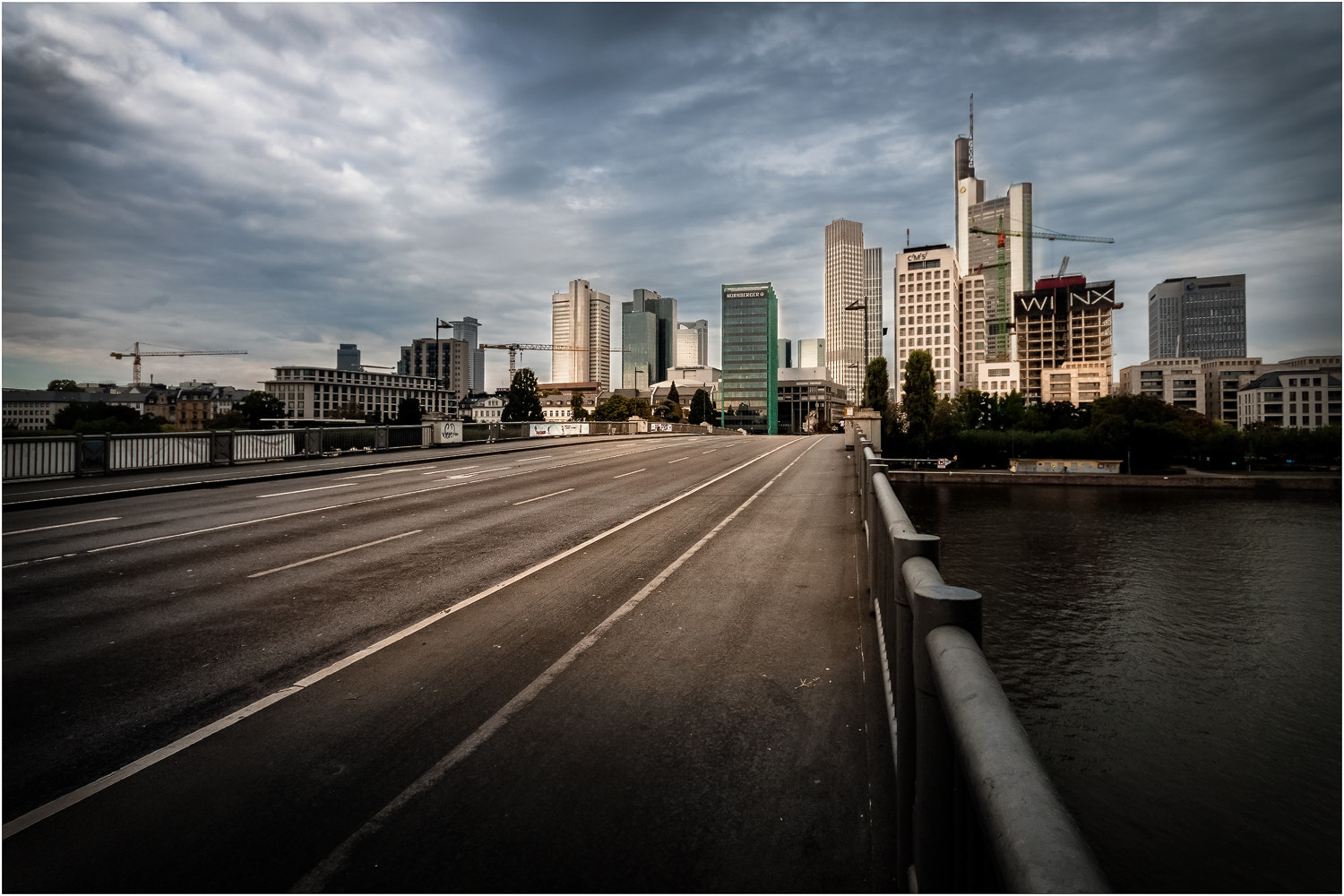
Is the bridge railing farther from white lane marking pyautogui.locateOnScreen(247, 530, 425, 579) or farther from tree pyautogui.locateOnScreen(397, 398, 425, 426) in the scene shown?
tree pyautogui.locateOnScreen(397, 398, 425, 426)

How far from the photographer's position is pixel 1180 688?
50.9 feet

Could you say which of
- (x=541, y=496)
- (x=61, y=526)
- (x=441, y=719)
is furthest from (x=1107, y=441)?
(x=61, y=526)

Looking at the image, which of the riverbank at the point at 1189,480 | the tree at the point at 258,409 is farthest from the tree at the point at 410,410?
the tree at the point at 258,409

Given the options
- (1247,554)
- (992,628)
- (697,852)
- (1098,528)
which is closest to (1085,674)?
(992,628)

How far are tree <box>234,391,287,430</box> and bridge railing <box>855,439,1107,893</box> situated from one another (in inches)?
6759

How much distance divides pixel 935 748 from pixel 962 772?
1.83ft

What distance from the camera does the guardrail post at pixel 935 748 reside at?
90.1 inches

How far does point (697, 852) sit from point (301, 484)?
22070mm

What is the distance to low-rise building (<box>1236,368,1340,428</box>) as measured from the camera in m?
141

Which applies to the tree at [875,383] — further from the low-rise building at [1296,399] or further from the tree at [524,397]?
the low-rise building at [1296,399]

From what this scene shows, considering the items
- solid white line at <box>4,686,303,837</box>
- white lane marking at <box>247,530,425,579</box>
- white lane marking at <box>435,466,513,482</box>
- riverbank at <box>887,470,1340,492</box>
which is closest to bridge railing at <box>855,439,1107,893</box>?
solid white line at <box>4,686,303,837</box>

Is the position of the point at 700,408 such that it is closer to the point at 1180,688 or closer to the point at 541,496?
the point at 541,496

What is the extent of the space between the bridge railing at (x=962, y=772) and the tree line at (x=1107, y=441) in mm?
81294

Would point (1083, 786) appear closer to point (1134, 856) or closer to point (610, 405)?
point (1134, 856)
